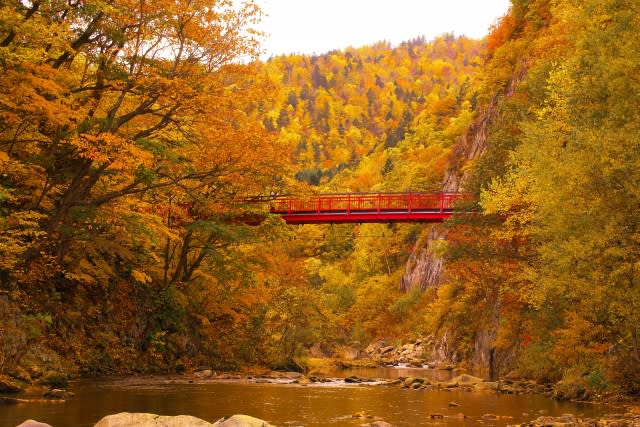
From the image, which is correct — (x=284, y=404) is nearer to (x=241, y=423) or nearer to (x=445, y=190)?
(x=241, y=423)

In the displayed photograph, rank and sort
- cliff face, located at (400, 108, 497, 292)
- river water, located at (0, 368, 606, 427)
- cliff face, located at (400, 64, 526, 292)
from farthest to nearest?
cliff face, located at (400, 108, 497, 292) < cliff face, located at (400, 64, 526, 292) < river water, located at (0, 368, 606, 427)

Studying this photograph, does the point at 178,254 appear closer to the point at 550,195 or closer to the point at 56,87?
the point at 56,87

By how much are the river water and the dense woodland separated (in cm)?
230

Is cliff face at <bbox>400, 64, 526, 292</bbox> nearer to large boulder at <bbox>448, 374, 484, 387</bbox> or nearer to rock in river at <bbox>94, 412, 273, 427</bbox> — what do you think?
large boulder at <bbox>448, 374, 484, 387</bbox>

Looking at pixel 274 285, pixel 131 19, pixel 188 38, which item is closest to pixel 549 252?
pixel 188 38

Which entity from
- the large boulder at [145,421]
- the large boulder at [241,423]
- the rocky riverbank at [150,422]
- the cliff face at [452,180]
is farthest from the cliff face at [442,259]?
the large boulder at [145,421]

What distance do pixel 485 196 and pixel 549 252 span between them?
7695 mm

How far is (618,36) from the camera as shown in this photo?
2084 cm

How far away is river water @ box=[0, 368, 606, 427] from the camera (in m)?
16.0

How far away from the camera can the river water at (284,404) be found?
1605 centimetres

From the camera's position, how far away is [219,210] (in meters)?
29.5

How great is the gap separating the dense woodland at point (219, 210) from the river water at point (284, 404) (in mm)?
2304

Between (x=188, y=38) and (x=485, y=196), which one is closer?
(x=188, y=38)

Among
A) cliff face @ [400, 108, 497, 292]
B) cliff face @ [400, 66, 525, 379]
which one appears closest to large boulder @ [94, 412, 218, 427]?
cliff face @ [400, 66, 525, 379]
